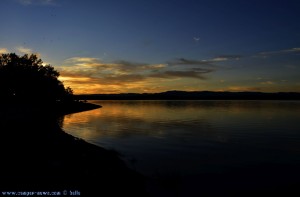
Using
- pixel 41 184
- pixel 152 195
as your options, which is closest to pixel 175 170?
pixel 152 195

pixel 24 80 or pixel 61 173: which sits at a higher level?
pixel 24 80

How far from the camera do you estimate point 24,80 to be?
116938mm

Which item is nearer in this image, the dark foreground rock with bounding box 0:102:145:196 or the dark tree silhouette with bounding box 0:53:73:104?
the dark foreground rock with bounding box 0:102:145:196

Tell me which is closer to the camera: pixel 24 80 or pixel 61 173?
pixel 61 173

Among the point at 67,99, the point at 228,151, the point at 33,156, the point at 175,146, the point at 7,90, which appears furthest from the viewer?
the point at 67,99

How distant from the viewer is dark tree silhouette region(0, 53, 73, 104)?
115 m

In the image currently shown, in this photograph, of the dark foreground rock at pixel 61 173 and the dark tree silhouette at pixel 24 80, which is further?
the dark tree silhouette at pixel 24 80

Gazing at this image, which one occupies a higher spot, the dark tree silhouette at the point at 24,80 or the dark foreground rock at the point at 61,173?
the dark tree silhouette at the point at 24,80

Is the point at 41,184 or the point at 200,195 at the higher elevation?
the point at 41,184

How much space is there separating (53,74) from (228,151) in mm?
121035

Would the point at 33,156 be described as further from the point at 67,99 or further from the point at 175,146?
the point at 67,99

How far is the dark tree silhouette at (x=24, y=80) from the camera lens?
376ft

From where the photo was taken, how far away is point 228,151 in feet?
113

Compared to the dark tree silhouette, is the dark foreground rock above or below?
below
